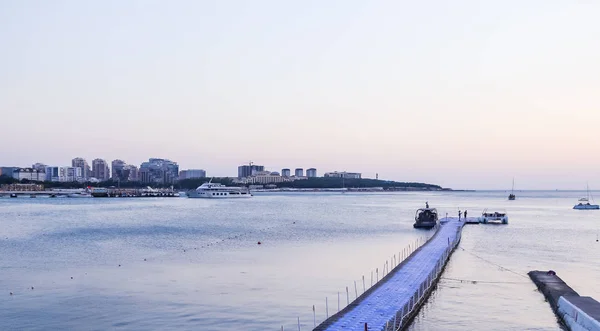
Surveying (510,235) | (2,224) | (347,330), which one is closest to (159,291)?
(347,330)

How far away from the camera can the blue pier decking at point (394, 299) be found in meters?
21.0

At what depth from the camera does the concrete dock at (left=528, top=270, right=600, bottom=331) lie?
20.7 metres

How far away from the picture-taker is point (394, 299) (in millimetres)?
25219

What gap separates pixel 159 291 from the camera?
30.3 metres

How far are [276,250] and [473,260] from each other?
15.1 metres

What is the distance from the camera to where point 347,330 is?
20.0m

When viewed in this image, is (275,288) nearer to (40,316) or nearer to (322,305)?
(322,305)

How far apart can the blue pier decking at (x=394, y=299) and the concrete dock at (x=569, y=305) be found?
5500 millimetres

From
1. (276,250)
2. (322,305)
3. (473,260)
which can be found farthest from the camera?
(276,250)

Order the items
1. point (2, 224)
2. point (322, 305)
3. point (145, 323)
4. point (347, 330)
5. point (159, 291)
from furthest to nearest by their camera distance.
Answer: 1. point (2, 224)
2. point (159, 291)
3. point (322, 305)
4. point (145, 323)
5. point (347, 330)

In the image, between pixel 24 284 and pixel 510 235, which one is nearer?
pixel 24 284

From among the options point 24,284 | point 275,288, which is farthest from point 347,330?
point 24,284

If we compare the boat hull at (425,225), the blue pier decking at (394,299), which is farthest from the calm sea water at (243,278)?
the boat hull at (425,225)

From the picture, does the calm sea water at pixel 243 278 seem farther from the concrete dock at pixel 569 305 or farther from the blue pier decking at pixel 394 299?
the blue pier decking at pixel 394 299
